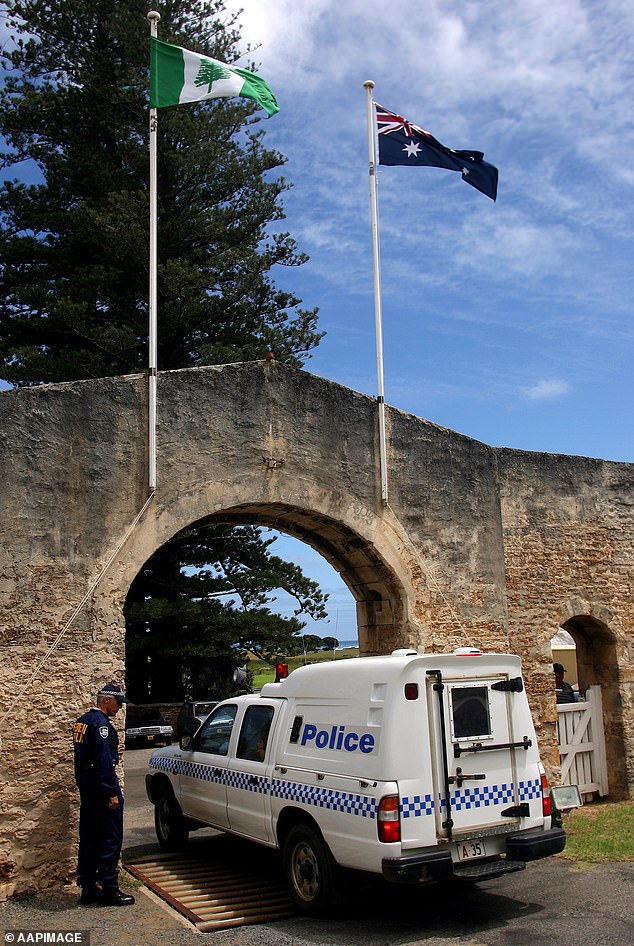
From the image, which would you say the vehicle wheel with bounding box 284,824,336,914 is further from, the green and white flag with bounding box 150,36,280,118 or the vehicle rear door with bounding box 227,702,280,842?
the green and white flag with bounding box 150,36,280,118

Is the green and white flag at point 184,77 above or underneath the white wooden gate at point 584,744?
above

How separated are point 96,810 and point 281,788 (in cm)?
155

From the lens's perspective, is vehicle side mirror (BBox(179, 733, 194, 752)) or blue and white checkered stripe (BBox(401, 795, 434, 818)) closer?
blue and white checkered stripe (BBox(401, 795, 434, 818))

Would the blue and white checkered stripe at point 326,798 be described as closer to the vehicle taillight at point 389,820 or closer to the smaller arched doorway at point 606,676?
the vehicle taillight at point 389,820

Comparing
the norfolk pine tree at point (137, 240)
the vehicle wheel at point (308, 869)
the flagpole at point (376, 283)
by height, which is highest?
the norfolk pine tree at point (137, 240)

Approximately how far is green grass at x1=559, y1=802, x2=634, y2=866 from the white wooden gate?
0.33 m

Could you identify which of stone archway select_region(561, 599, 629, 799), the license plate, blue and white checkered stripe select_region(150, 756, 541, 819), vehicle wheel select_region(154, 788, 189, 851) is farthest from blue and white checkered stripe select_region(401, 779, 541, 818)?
stone archway select_region(561, 599, 629, 799)

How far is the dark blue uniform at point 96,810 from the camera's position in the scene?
7555 mm

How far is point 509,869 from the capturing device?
6949 mm

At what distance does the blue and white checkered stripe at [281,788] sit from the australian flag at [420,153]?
24.0ft

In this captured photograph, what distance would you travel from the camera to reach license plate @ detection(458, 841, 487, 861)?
680cm

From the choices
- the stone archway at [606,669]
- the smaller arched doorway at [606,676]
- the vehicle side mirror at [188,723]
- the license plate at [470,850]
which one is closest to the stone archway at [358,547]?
the vehicle side mirror at [188,723]

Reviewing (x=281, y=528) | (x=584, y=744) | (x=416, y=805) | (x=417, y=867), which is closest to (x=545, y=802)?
(x=416, y=805)

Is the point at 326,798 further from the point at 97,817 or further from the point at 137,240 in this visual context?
the point at 137,240
